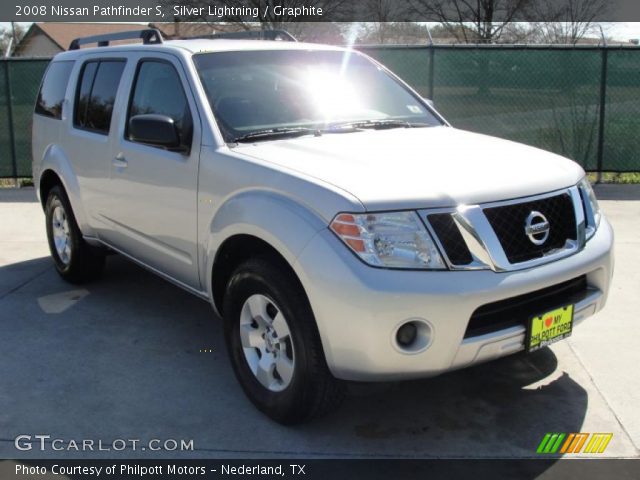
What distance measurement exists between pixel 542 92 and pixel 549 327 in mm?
7418

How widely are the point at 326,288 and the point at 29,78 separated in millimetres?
9152

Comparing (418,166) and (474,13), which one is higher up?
(474,13)

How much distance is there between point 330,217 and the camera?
3.18 metres

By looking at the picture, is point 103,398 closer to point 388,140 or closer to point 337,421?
point 337,421

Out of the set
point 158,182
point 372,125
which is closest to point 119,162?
point 158,182

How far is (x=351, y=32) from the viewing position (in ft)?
89.2

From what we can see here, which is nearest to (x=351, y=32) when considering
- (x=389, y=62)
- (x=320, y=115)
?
(x=389, y=62)

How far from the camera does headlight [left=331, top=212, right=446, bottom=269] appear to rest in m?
3.11

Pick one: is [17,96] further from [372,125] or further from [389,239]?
[389,239]

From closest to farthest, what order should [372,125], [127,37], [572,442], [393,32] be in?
[572,442], [372,125], [127,37], [393,32]

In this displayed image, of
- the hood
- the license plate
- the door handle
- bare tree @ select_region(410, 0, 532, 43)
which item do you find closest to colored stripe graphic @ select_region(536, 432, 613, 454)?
the license plate

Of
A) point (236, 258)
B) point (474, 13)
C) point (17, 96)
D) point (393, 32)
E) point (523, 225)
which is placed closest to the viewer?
point (523, 225)

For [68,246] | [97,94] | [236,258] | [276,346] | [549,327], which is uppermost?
[97,94]

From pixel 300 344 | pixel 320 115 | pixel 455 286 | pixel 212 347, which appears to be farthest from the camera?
pixel 212 347
